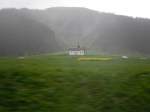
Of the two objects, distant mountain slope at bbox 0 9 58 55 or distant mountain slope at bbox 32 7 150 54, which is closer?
distant mountain slope at bbox 0 9 58 55

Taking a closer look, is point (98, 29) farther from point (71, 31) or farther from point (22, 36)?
point (22, 36)

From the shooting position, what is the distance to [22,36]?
382ft

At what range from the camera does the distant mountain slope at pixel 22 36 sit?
10621 cm

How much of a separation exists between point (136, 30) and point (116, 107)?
13847 cm

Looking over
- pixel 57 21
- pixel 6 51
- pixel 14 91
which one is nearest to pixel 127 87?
pixel 14 91

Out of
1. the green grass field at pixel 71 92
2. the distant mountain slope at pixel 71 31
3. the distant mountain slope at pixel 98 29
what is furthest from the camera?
the distant mountain slope at pixel 98 29

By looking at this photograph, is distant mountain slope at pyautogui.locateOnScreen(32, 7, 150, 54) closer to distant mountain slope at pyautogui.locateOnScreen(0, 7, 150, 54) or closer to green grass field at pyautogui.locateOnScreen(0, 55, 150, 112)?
distant mountain slope at pyautogui.locateOnScreen(0, 7, 150, 54)

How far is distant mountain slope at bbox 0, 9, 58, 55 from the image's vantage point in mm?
106206

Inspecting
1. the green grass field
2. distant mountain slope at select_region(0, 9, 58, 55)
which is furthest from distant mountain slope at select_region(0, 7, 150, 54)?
the green grass field

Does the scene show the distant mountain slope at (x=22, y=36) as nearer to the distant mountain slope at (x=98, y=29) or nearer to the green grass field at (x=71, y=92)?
the distant mountain slope at (x=98, y=29)

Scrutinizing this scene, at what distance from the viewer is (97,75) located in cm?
1027

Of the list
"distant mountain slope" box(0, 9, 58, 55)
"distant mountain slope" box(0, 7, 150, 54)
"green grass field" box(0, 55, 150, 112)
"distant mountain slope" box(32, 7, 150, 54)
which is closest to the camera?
"green grass field" box(0, 55, 150, 112)

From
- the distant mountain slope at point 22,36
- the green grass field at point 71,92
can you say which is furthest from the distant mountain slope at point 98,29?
the green grass field at point 71,92

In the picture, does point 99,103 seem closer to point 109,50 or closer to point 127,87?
point 127,87
